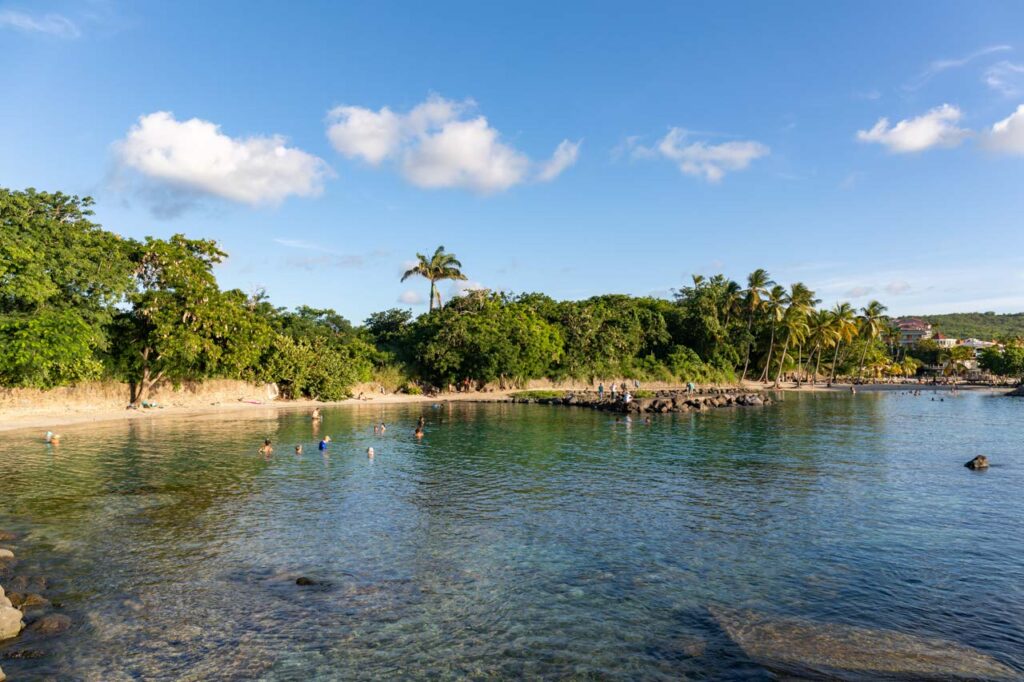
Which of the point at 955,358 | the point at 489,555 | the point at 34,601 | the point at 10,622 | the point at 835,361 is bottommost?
the point at 489,555

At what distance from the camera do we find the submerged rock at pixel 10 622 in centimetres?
1198

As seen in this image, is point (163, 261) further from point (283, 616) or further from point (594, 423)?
point (283, 616)

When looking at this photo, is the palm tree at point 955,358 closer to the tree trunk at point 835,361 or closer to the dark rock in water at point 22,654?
the tree trunk at point 835,361

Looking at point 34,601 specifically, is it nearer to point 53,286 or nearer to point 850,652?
point 850,652

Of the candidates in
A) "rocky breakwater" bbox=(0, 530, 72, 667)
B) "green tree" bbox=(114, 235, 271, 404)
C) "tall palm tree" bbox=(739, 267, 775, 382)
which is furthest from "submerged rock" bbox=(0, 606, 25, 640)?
"tall palm tree" bbox=(739, 267, 775, 382)

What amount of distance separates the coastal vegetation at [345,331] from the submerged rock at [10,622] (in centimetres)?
3635

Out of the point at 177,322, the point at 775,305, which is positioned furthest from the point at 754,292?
the point at 177,322

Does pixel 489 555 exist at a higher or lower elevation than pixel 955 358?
lower

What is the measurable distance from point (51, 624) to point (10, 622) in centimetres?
73

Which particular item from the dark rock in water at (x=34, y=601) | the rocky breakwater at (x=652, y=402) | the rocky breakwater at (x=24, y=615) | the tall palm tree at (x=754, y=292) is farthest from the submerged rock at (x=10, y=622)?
the tall palm tree at (x=754, y=292)

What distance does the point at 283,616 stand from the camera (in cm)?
1345

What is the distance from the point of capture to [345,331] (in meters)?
80.2

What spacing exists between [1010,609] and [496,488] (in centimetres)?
1750

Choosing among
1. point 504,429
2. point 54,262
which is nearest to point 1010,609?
point 504,429
